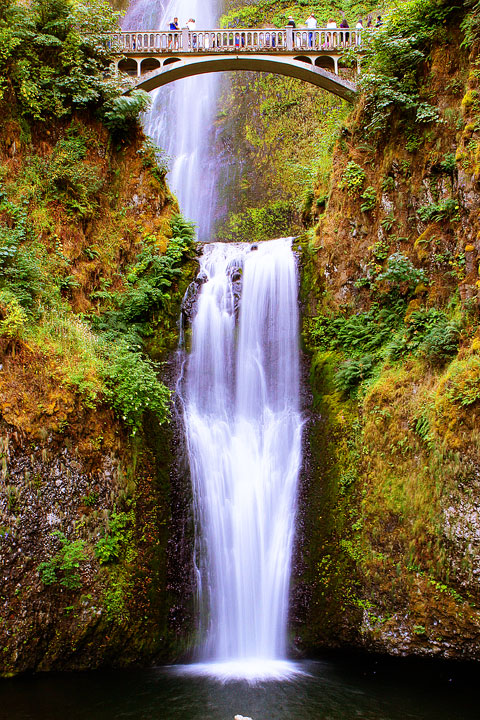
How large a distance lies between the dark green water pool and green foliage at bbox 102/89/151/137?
1161 cm

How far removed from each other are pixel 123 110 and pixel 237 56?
13.5 ft

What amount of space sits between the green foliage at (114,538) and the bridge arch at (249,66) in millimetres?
11417

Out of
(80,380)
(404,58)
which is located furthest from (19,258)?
(404,58)

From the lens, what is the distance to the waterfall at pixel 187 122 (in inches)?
887

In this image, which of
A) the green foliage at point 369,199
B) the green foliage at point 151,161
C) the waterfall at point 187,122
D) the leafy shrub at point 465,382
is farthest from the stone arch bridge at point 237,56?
the leafy shrub at point 465,382

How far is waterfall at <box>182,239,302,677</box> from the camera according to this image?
8.64 meters

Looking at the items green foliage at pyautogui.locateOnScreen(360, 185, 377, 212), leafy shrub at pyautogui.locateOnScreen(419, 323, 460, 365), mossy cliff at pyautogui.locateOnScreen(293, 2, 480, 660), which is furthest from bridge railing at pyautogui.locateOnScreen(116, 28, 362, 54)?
leafy shrub at pyautogui.locateOnScreen(419, 323, 460, 365)

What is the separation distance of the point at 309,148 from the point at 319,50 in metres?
7.05

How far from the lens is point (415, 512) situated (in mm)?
8062

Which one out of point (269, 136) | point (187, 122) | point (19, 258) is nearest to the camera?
point (19, 258)

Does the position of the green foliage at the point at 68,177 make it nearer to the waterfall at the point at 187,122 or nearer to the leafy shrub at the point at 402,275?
the leafy shrub at the point at 402,275

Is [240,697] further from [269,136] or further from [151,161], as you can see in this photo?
[269,136]

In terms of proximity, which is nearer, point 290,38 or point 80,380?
point 80,380

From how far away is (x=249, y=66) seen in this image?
50.2 feet
